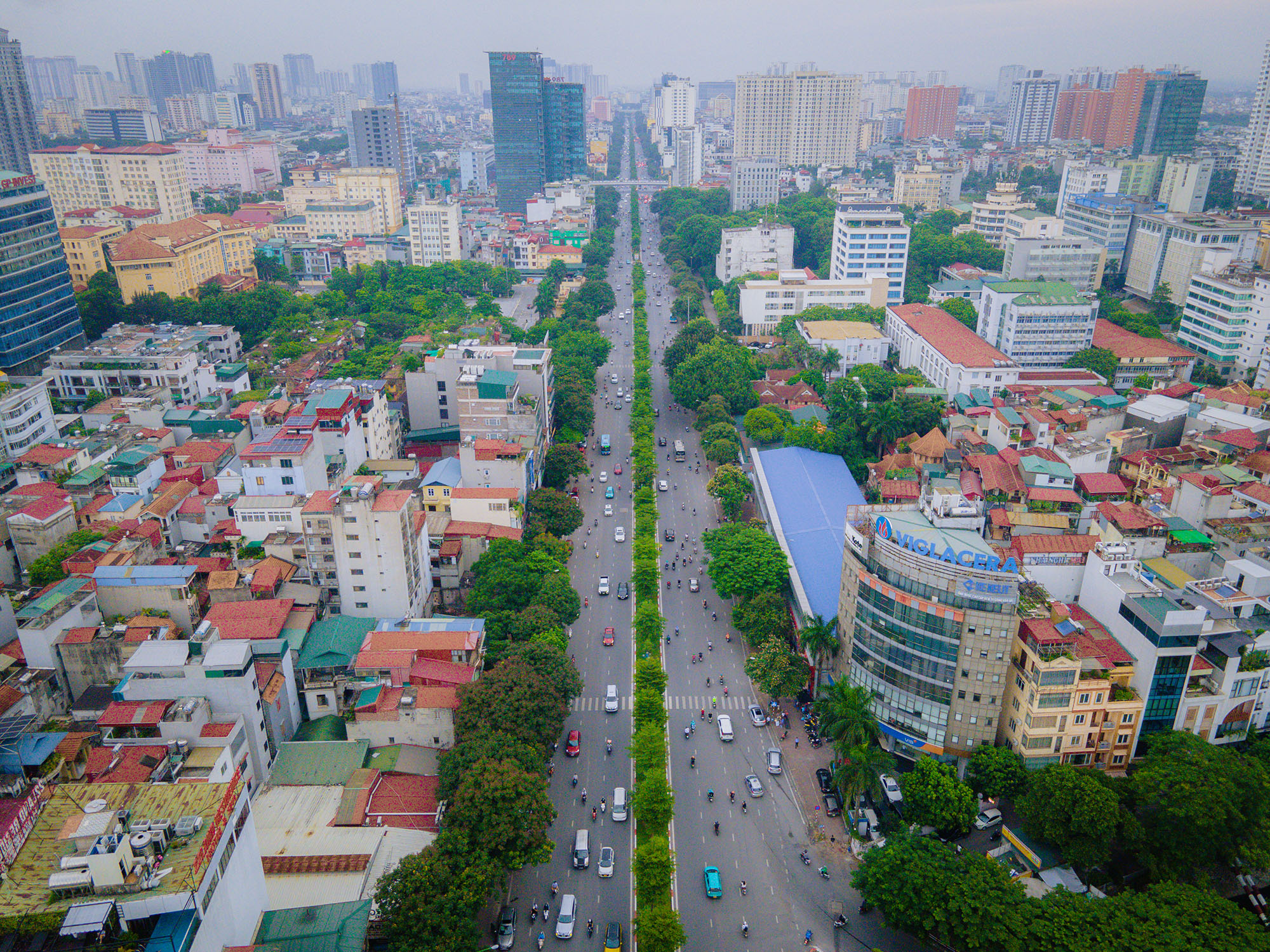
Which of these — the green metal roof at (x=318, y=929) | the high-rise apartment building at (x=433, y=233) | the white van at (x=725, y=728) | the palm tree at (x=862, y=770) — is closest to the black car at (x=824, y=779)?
the palm tree at (x=862, y=770)

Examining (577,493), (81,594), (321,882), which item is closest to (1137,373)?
(577,493)

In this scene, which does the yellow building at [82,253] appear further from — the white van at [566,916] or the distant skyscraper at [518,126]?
the white van at [566,916]

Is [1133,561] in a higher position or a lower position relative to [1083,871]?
higher

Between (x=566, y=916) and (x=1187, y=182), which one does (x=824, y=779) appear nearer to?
(x=566, y=916)

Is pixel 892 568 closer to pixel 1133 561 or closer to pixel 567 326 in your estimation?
pixel 1133 561

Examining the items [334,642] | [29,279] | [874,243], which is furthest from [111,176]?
[334,642]

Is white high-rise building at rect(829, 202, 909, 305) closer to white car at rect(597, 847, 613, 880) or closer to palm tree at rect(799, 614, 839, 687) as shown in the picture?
palm tree at rect(799, 614, 839, 687)

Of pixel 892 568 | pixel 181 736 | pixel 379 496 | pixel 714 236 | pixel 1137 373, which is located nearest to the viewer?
pixel 181 736
